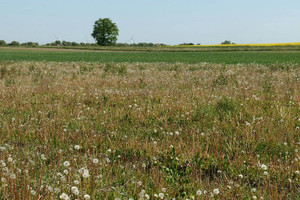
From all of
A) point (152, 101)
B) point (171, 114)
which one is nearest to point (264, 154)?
point (171, 114)

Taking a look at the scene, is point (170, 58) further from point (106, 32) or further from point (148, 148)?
point (106, 32)

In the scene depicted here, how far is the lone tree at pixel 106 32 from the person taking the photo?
122500mm

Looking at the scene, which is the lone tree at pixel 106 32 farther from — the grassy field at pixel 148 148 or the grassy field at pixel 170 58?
the grassy field at pixel 148 148

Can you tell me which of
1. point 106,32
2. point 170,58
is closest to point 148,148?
point 170,58

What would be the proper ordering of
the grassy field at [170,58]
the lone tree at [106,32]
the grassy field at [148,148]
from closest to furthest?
1. the grassy field at [148,148]
2. the grassy field at [170,58]
3. the lone tree at [106,32]

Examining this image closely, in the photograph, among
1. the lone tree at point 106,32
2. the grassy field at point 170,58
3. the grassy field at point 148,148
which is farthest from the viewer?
the lone tree at point 106,32

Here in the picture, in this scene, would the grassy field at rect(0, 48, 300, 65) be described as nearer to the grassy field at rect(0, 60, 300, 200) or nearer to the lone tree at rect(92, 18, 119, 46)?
the grassy field at rect(0, 60, 300, 200)

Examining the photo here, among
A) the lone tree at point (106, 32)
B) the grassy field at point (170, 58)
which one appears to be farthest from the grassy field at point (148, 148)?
the lone tree at point (106, 32)

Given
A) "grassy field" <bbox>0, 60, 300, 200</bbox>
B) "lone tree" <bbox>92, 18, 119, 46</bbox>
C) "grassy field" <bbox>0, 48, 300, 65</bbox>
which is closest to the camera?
"grassy field" <bbox>0, 60, 300, 200</bbox>

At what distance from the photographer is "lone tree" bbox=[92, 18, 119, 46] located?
12250cm

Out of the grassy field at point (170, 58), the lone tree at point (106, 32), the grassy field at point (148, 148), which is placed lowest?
the grassy field at point (148, 148)

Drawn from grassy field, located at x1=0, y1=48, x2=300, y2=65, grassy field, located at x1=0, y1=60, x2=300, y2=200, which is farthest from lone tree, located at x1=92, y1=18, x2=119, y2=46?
grassy field, located at x1=0, y1=60, x2=300, y2=200

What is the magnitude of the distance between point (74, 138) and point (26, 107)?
345 centimetres

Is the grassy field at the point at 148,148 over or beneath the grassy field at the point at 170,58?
beneath
